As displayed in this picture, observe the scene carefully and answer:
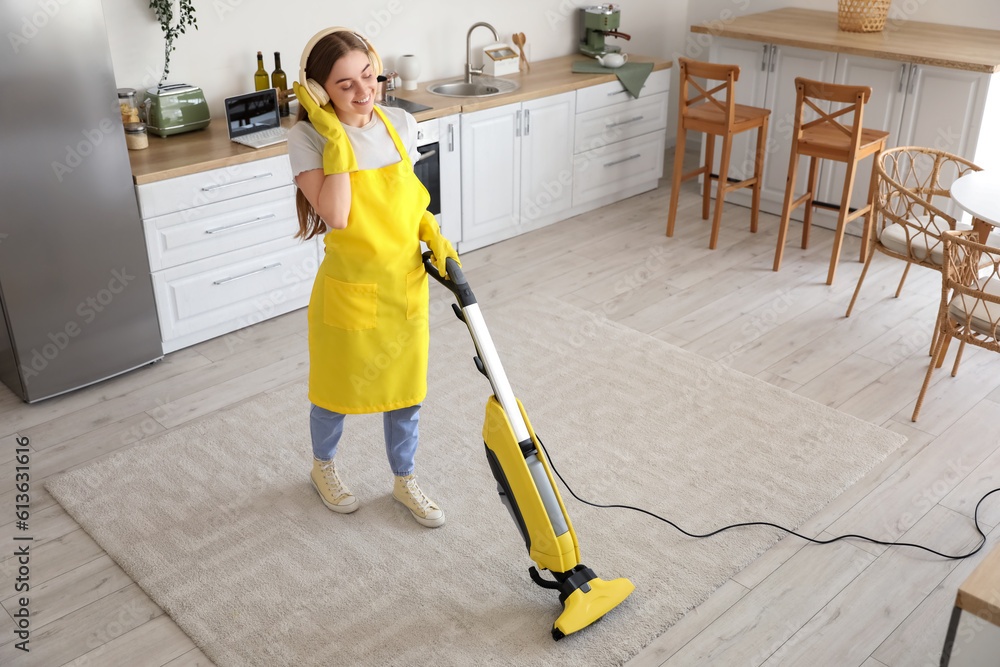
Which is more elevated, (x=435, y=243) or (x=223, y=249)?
(x=435, y=243)

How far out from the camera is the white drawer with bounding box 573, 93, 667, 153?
4.86 m

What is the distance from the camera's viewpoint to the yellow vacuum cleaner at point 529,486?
2115 mm

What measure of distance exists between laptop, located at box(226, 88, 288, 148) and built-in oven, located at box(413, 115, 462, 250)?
63 centimetres

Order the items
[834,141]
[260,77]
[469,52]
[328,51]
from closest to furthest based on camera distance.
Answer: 1. [328,51]
2. [260,77]
3. [834,141]
4. [469,52]

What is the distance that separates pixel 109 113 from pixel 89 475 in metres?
1.20

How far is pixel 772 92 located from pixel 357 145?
3340 millimetres

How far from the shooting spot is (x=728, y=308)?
402 centimetres

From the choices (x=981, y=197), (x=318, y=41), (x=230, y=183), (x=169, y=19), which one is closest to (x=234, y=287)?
(x=230, y=183)

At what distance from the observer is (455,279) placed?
2.16m

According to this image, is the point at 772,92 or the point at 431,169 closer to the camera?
the point at 431,169

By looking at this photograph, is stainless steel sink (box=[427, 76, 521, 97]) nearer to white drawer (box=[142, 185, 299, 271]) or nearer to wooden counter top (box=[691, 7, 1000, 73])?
wooden counter top (box=[691, 7, 1000, 73])

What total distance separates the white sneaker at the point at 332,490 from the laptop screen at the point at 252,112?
1604 mm

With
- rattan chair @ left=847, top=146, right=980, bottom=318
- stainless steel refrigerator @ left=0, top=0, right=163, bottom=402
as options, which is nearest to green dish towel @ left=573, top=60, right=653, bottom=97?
rattan chair @ left=847, top=146, right=980, bottom=318

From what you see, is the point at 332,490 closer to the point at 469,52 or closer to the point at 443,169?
the point at 443,169
